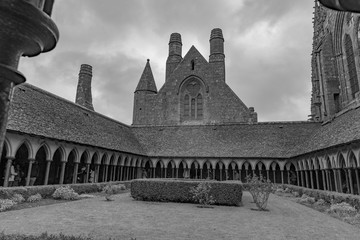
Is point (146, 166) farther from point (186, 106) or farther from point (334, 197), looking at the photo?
point (334, 197)

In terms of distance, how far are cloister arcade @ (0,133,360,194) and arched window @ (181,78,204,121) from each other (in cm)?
803

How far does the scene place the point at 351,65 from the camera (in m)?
23.0

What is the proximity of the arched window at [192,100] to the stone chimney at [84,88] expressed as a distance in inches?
487

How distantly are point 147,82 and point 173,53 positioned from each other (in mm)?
6740

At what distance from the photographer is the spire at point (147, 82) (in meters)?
35.7

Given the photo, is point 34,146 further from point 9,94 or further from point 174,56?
point 174,56

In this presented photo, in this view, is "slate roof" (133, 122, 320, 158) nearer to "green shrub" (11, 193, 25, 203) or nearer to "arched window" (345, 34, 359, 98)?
"arched window" (345, 34, 359, 98)

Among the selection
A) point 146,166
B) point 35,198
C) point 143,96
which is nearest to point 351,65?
point 146,166

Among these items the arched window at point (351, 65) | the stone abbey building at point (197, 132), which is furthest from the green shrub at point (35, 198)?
the arched window at point (351, 65)

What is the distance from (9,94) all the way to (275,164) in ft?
86.2

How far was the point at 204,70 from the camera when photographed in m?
33.9

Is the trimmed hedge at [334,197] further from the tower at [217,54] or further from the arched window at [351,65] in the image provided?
the tower at [217,54]

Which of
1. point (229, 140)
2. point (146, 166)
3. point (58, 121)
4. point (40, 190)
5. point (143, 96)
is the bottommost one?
point (40, 190)

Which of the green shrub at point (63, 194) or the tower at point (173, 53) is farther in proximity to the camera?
the tower at point (173, 53)
